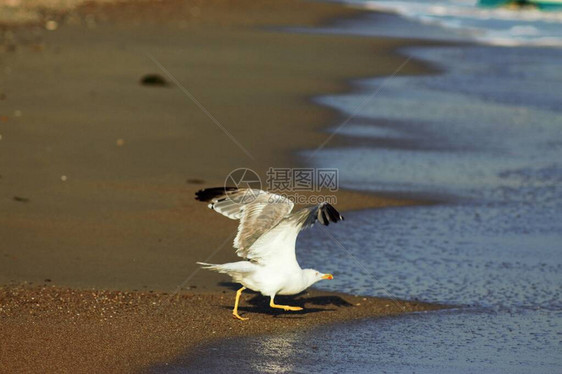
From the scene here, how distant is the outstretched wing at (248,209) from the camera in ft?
26.3

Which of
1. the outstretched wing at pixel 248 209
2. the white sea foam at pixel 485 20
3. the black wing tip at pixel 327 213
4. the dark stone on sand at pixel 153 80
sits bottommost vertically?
the outstretched wing at pixel 248 209

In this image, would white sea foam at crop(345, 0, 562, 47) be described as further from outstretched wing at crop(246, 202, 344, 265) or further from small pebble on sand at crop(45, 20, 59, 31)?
outstretched wing at crop(246, 202, 344, 265)

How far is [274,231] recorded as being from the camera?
7.84 meters

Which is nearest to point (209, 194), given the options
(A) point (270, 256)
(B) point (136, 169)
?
(A) point (270, 256)

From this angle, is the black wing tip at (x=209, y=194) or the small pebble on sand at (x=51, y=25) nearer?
the black wing tip at (x=209, y=194)

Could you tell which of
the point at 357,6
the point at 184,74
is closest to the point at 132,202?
the point at 184,74

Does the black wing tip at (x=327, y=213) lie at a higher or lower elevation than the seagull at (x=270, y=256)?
higher

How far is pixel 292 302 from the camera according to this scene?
849 centimetres

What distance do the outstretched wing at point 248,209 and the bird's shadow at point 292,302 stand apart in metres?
0.49

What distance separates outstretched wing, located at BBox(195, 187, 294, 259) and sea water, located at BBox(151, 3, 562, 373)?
896 millimetres

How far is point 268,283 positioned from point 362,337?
33.6 inches

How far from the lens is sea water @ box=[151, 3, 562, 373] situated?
7.18 m

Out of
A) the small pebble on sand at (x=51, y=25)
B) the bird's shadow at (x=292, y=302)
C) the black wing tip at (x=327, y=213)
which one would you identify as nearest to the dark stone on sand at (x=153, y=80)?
the small pebble on sand at (x=51, y=25)

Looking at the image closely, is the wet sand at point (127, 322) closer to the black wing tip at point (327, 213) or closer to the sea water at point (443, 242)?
the sea water at point (443, 242)
